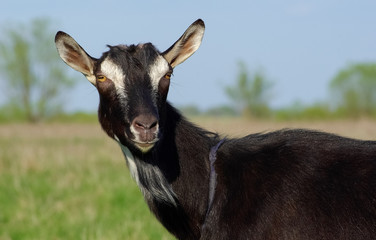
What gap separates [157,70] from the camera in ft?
16.6

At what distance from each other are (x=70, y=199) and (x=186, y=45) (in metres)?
7.01

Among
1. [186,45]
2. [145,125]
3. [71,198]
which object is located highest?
[186,45]

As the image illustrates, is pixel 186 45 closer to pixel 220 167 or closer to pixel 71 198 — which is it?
pixel 220 167

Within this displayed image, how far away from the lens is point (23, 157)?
1620cm

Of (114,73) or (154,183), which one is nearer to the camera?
(154,183)

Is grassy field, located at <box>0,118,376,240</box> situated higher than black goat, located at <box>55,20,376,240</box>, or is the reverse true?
black goat, located at <box>55,20,376,240</box>

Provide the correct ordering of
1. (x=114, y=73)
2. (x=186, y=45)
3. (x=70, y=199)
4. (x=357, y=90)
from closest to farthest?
(x=114, y=73)
(x=186, y=45)
(x=70, y=199)
(x=357, y=90)

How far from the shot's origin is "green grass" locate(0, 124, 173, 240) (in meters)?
9.37

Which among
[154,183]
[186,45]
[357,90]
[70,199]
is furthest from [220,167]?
[357,90]

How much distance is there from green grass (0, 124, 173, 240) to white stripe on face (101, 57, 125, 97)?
4052 mm

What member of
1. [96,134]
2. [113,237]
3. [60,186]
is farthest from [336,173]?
[96,134]

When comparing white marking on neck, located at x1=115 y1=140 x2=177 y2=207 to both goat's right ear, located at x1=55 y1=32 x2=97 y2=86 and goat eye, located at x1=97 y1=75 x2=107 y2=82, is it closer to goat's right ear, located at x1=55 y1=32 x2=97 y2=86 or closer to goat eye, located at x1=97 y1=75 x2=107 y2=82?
goat eye, located at x1=97 y1=75 x2=107 y2=82

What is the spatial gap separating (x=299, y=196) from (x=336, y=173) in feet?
1.22

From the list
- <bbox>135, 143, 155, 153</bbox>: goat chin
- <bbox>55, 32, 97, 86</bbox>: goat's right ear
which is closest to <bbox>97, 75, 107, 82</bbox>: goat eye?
<bbox>55, 32, 97, 86</bbox>: goat's right ear
